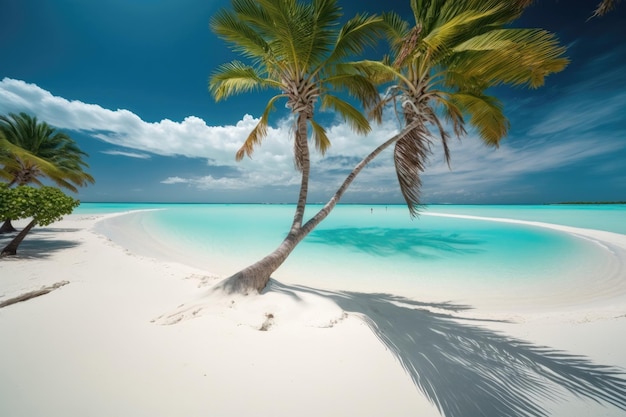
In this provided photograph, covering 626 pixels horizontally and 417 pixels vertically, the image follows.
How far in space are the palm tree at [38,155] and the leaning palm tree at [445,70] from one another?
13554mm

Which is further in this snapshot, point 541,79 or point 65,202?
point 65,202

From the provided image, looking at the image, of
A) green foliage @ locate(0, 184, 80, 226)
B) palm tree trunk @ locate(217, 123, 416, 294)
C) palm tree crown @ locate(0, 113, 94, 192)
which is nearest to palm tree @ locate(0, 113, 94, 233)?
palm tree crown @ locate(0, 113, 94, 192)

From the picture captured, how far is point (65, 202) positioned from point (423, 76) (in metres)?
10.4

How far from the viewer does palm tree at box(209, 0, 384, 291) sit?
414 centimetres

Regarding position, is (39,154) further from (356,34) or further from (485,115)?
(485,115)

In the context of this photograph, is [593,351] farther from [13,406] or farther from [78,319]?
[78,319]

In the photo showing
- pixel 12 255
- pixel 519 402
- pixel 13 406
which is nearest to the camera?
pixel 13 406

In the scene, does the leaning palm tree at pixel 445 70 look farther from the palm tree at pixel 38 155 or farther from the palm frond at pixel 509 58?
the palm tree at pixel 38 155

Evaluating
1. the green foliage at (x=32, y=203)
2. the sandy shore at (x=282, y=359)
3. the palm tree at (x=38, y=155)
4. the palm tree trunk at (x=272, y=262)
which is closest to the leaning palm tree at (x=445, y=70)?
the palm tree trunk at (x=272, y=262)

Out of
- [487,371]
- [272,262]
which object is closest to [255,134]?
[272,262]

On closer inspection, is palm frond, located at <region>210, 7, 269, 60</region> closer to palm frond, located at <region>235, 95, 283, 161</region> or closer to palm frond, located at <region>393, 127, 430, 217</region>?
palm frond, located at <region>235, 95, 283, 161</region>

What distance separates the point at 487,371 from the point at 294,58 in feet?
18.3

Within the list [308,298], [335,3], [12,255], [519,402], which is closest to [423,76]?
[335,3]

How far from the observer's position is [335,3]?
4219 millimetres
